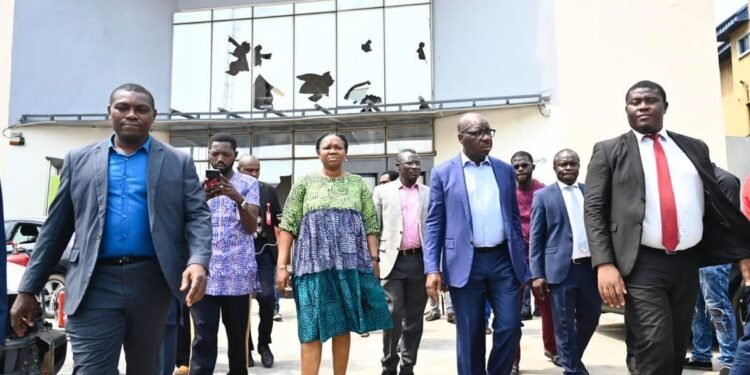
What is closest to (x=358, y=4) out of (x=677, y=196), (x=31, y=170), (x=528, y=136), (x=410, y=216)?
(x=528, y=136)

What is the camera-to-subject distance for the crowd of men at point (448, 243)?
279 cm

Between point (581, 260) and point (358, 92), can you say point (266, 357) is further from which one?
point (358, 92)

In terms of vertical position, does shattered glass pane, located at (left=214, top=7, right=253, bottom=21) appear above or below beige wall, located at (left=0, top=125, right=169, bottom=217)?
above

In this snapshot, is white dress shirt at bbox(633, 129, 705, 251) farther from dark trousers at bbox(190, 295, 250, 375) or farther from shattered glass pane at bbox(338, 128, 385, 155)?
shattered glass pane at bbox(338, 128, 385, 155)

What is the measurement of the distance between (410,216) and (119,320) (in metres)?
3.30

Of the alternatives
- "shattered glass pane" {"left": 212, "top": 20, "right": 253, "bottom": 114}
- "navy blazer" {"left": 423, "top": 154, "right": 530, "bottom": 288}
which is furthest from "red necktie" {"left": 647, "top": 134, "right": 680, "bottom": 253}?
"shattered glass pane" {"left": 212, "top": 20, "right": 253, "bottom": 114}

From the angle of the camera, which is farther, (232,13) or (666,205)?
(232,13)

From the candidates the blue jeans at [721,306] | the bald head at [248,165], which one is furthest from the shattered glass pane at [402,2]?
the blue jeans at [721,306]

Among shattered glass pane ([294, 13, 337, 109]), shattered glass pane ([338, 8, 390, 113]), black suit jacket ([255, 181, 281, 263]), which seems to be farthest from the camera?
shattered glass pane ([294, 13, 337, 109])

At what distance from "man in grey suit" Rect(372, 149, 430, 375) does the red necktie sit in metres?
2.62

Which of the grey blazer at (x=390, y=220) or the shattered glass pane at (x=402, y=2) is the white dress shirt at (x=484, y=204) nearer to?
the grey blazer at (x=390, y=220)

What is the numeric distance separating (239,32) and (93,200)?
49.7 ft

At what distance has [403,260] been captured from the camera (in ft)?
17.9

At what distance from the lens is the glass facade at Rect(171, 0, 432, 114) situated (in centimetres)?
1570
